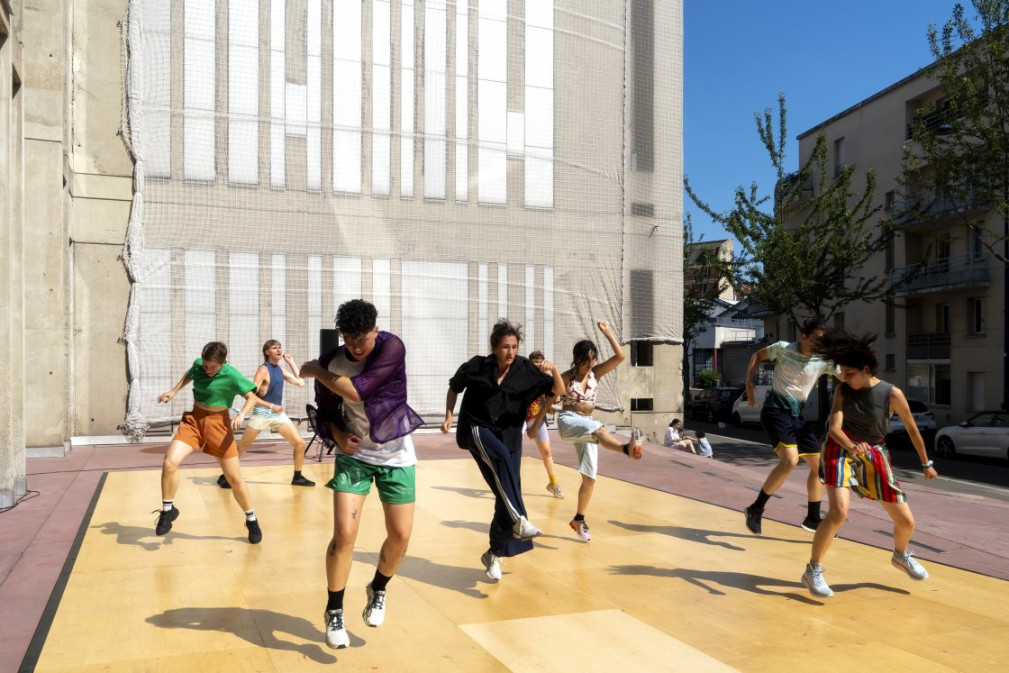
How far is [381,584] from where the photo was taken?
194 inches

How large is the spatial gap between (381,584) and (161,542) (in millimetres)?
3197

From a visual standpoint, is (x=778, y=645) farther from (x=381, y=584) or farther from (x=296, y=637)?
(x=296, y=637)

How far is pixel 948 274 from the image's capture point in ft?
114

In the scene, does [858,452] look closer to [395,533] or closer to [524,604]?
[524,604]

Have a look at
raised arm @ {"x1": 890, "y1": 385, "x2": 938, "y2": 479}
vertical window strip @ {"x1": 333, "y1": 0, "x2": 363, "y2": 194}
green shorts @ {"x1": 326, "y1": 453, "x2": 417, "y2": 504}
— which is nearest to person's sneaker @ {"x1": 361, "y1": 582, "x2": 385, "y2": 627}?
green shorts @ {"x1": 326, "y1": 453, "x2": 417, "y2": 504}

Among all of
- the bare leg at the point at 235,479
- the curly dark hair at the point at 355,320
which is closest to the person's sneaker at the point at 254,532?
the bare leg at the point at 235,479

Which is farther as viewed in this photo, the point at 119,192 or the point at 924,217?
the point at 924,217

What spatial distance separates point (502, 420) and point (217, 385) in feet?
8.78

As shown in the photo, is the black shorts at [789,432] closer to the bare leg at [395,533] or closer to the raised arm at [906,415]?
the raised arm at [906,415]

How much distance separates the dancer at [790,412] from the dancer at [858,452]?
4.96ft

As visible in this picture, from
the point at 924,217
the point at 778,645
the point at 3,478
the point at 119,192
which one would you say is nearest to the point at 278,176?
the point at 119,192

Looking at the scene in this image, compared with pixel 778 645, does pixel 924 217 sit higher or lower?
higher

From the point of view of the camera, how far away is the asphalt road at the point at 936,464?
1677cm

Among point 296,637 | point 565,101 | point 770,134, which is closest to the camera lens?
point 296,637
